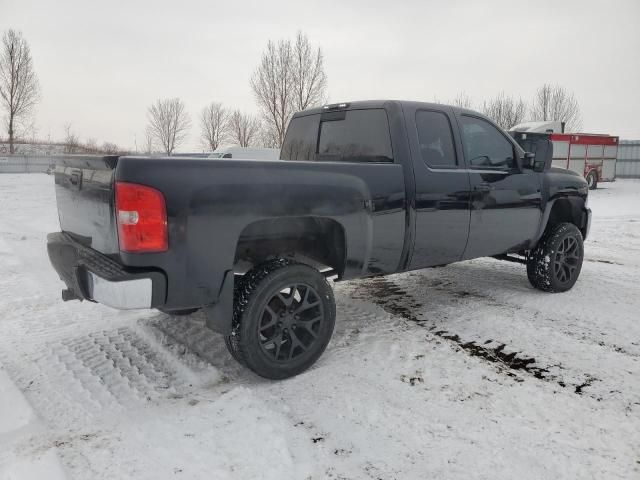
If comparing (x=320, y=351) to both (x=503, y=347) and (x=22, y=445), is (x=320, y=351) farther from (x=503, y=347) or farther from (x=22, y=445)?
(x=22, y=445)

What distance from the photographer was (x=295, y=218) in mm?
3328

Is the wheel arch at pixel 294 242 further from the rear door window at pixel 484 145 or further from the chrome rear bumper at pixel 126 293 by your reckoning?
the rear door window at pixel 484 145

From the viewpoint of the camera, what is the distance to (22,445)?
7.97 ft

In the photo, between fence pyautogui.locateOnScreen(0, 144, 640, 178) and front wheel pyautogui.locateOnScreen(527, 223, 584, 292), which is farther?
fence pyautogui.locateOnScreen(0, 144, 640, 178)

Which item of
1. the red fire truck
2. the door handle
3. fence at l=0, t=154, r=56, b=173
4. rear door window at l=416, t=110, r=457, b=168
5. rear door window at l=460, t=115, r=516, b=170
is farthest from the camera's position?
fence at l=0, t=154, r=56, b=173

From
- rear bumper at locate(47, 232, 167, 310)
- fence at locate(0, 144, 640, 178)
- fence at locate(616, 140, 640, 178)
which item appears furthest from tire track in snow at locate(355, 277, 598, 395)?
fence at locate(616, 140, 640, 178)

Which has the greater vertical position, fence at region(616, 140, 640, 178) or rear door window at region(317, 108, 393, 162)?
fence at region(616, 140, 640, 178)

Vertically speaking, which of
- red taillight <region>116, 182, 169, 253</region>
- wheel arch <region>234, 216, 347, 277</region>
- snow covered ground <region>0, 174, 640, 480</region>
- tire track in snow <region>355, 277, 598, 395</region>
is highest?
red taillight <region>116, 182, 169, 253</region>

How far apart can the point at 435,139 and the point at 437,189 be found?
0.50 meters

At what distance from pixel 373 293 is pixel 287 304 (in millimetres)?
2349

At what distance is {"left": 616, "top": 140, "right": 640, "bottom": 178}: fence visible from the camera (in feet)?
122

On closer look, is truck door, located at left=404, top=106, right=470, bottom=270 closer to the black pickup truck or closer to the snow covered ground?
the black pickup truck

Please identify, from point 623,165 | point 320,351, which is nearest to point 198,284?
point 320,351

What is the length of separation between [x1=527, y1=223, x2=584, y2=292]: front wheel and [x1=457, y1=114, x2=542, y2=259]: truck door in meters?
0.28
